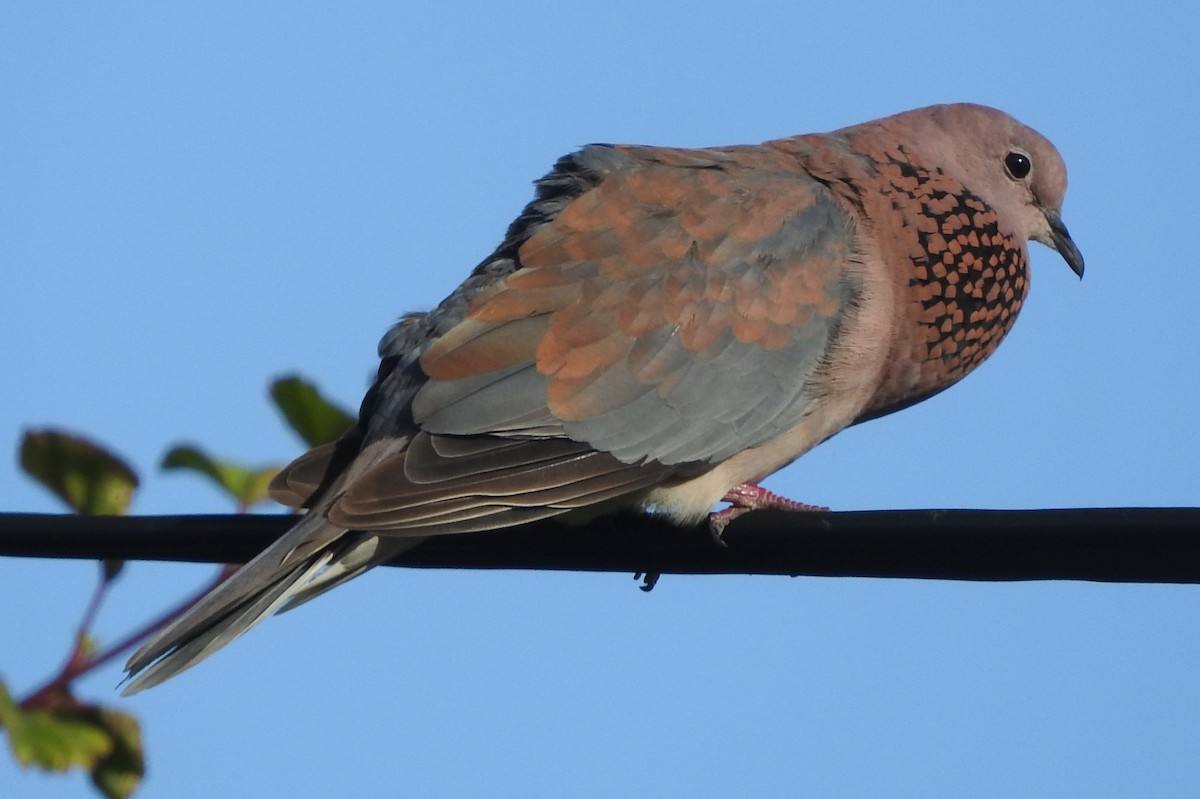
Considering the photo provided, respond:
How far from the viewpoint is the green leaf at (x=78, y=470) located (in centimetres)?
246

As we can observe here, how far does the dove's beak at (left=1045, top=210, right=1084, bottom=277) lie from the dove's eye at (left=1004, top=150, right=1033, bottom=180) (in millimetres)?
176

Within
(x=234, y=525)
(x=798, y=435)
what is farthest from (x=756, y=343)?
(x=234, y=525)

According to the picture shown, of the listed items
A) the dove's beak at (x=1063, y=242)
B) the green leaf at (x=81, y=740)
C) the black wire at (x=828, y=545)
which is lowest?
the dove's beak at (x=1063, y=242)

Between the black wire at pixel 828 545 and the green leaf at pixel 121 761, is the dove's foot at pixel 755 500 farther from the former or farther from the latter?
the green leaf at pixel 121 761

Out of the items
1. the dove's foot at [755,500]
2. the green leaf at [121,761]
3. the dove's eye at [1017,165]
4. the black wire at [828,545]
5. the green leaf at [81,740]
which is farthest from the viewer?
the dove's eye at [1017,165]

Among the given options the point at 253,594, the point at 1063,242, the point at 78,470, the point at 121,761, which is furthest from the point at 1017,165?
the point at 121,761

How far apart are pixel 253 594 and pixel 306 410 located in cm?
64

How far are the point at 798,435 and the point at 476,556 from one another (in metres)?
1.24

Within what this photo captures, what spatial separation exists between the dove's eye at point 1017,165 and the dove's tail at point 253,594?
2.51 metres

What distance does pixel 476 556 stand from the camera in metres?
3.18

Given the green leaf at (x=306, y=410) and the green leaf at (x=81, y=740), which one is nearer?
the green leaf at (x=81, y=740)

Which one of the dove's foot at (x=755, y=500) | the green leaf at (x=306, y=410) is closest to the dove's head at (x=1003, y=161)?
the dove's foot at (x=755, y=500)

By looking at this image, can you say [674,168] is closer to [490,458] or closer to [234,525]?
[490,458]

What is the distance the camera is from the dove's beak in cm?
519
